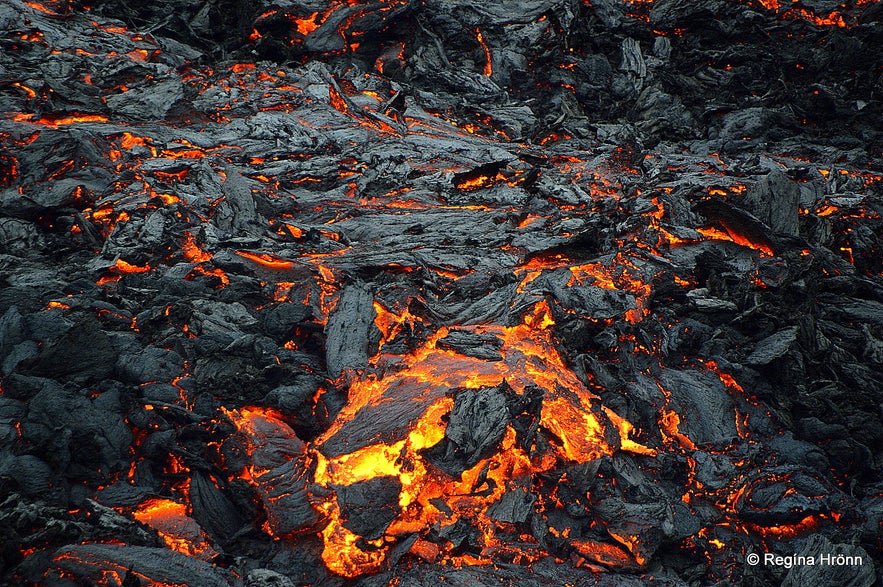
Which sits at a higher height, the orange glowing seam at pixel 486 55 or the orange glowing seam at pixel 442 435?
the orange glowing seam at pixel 486 55

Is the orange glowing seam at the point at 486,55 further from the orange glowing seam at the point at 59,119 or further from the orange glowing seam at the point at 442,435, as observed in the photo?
the orange glowing seam at the point at 442,435

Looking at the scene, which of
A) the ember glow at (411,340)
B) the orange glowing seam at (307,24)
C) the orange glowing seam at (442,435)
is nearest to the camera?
the ember glow at (411,340)

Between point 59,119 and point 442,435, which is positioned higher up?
point 59,119

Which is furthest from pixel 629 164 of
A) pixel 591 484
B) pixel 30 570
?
pixel 30 570

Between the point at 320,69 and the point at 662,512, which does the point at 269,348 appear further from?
the point at 320,69

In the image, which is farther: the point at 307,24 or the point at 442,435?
the point at 307,24

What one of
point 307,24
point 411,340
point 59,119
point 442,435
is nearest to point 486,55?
point 307,24

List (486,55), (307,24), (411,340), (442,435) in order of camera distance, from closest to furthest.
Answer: (442,435) → (411,340) → (307,24) → (486,55)

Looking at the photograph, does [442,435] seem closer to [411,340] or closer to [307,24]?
[411,340]

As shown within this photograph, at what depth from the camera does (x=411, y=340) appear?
5.16m

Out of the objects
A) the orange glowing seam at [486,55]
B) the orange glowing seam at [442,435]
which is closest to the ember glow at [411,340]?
the orange glowing seam at [442,435]

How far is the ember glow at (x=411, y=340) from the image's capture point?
3770 mm

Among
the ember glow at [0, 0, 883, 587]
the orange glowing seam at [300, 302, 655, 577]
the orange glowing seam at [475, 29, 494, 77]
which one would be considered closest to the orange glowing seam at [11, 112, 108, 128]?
the ember glow at [0, 0, 883, 587]

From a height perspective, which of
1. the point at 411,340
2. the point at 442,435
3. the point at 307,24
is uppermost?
the point at 307,24
